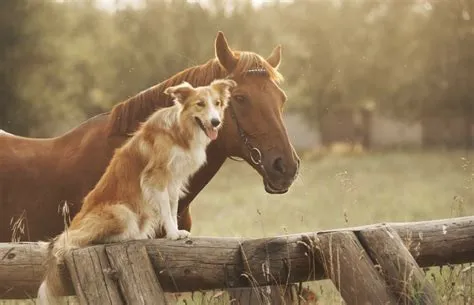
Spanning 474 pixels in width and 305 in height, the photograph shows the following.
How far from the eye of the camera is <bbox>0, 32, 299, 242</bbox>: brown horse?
256 inches

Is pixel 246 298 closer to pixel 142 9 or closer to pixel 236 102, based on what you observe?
pixel 236 102

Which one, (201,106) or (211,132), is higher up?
(201,106)

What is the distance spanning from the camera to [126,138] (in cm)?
678

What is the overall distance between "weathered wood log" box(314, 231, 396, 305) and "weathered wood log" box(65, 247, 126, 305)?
1232mm

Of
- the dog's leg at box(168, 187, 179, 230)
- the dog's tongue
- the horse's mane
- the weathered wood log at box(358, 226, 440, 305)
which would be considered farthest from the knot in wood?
the horse's mane

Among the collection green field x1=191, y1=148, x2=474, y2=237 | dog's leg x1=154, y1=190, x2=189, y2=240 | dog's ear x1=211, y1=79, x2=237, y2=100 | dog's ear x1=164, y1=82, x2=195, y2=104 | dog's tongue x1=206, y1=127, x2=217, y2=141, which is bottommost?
green field x1=191, y1=148, x2=474, y2=237

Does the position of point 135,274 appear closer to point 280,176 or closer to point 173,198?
point 173,198

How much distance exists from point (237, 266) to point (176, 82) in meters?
1.75

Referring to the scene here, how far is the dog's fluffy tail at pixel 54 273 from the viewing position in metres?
5.28

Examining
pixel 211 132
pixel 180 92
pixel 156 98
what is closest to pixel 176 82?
pixel 156 98

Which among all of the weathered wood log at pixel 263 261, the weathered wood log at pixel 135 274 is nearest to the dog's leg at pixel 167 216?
the weathered wood log at pixel 135 274

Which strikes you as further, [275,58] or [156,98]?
[275,58]

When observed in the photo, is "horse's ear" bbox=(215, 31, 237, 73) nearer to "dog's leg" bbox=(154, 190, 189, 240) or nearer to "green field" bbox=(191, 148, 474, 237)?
"dog's leg" bbox=(154, 190, 189, 240)

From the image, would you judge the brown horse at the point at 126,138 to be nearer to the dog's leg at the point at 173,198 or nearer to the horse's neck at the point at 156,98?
the horse's neck at the point at 156,98
